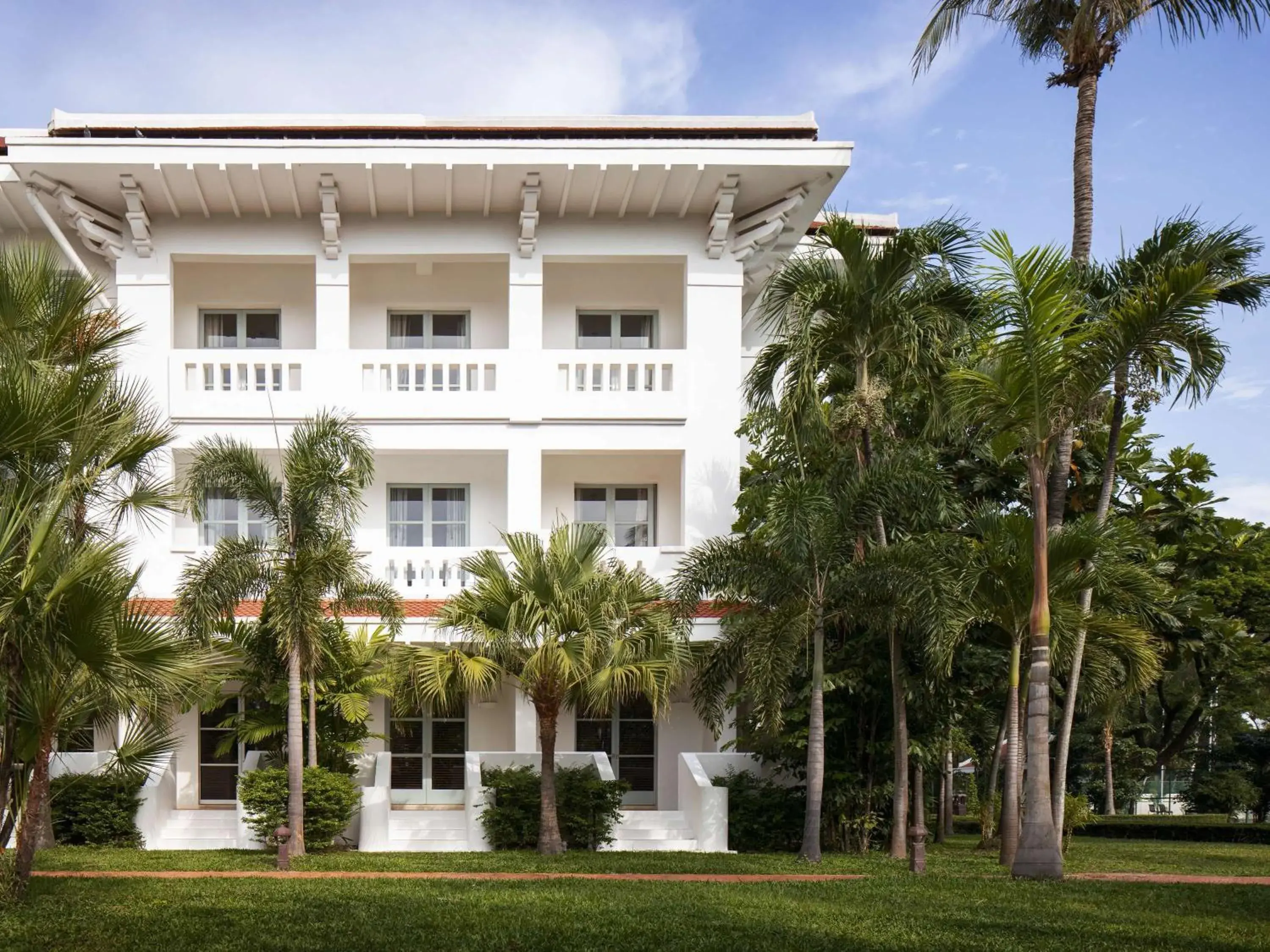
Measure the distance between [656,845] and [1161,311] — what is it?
10364 millimetres

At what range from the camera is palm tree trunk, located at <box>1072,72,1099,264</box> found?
59.1ft

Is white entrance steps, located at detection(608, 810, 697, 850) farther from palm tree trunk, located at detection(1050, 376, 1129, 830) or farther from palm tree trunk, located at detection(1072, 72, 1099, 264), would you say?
palm tree trunk, located at detection(1072, 72, 1099, 264)

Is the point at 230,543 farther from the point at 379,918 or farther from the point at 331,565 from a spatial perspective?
the point at 379,918

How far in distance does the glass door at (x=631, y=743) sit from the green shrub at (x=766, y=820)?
3.34 m

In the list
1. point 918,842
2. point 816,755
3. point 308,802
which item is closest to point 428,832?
point 308,802

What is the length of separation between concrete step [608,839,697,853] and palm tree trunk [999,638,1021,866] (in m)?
4.40

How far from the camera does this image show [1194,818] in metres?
31.5

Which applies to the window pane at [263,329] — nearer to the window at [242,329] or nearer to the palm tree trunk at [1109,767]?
the window at [242,329]

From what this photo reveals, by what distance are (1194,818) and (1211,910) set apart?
66.3 feet

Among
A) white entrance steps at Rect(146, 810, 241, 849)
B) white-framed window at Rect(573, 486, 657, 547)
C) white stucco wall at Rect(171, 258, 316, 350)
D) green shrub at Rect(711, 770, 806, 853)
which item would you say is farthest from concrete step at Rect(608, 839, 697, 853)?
white stucco wall at Rect(171, 258, 316, 350)

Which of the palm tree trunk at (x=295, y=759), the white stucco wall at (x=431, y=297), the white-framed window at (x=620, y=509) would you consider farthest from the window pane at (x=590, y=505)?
the palm tree trunk at (x=295, y=759)

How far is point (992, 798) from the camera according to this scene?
22.6 m

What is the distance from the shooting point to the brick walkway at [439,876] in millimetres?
15016

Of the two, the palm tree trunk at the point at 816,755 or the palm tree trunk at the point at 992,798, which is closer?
the palm tree trunk at the point at 816,755
